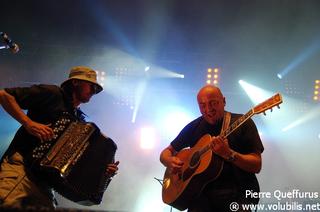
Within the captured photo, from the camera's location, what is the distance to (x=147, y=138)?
12680 millimetres

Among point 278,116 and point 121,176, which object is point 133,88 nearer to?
point 121,176

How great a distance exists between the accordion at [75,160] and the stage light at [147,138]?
28.4ft

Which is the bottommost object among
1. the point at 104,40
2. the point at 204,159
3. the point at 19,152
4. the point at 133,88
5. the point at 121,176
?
the point at 19,152

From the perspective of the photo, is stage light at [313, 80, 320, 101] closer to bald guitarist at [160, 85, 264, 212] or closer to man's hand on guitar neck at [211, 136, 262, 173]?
bald guitarist at [160, 85, 264, 212]

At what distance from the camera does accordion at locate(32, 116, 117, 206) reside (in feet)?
10.9

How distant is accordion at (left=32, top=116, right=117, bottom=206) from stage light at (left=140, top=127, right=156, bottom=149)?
8646 mm

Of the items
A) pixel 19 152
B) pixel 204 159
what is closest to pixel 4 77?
pixel 19 152

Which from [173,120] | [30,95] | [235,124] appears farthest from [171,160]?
[173,120]

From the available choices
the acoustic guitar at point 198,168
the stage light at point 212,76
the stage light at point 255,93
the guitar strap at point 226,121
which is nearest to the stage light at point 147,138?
the stage light at point 212,76

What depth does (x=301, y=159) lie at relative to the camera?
1330 cm

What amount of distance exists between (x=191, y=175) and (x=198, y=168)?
13 centimetres

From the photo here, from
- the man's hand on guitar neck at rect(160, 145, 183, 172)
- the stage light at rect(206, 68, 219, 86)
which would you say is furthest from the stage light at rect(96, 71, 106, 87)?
the man's hand on guitar neck at rect(160, 145, 183, 172)

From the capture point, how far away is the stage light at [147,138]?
41.6 feet

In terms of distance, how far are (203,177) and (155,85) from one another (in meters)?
9.24
